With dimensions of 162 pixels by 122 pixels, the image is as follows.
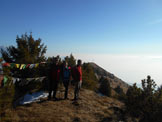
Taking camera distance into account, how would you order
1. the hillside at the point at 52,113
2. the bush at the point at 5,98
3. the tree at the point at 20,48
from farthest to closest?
the tree at the point at 20,48 → the hillside at the point at 52,113 → the bush at the point at 5,98

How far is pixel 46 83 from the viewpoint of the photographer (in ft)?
29.0

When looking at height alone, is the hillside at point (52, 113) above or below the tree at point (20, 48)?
below

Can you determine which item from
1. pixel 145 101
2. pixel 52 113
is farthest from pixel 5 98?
pixel 145 101

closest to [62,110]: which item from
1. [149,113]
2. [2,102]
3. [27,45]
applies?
[2,102]

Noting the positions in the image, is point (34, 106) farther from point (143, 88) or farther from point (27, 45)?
point (27, 45)

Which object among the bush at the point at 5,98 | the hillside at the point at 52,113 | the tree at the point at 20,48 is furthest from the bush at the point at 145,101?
the tree at the point at 20,48

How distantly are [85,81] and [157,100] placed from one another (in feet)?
42.5

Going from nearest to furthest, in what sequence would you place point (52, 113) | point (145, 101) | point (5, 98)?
point (5, 98)
point (52, 113)
point (145, 101)

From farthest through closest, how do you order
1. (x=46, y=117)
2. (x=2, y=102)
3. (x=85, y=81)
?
(x=85, y=81), (x=46, y=117), (x=2, y=102)

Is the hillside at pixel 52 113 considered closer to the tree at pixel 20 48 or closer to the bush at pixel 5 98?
the bush at pixel 5 98

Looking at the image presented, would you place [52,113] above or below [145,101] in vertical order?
below

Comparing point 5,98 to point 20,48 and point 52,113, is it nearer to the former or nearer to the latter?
point 52,113

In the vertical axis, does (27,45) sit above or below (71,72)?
above

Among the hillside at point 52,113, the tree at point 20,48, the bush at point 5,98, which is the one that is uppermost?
the tree at point 20,48
